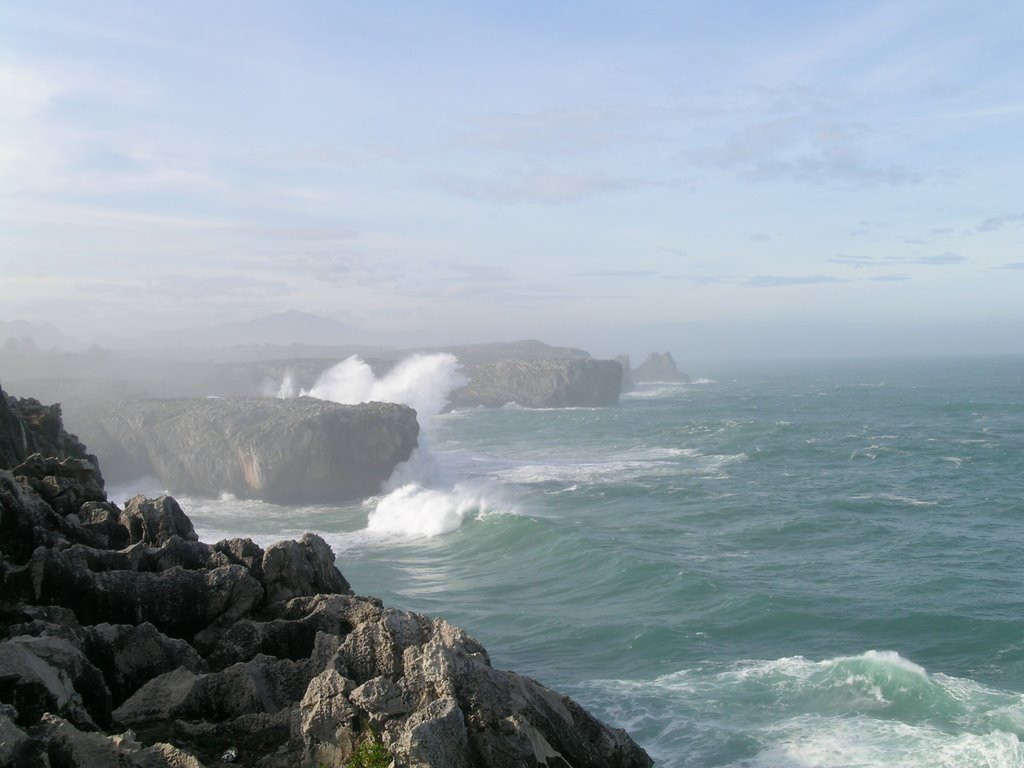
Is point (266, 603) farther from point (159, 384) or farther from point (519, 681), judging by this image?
point (159, 384)

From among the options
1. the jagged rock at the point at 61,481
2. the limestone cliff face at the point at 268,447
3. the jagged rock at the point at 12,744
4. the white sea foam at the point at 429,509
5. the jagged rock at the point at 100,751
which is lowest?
the white sea foam at the point at 429,509

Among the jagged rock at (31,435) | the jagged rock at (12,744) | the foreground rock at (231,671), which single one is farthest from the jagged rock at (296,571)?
the jagged rock at (31,435)

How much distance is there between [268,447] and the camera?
62875mm

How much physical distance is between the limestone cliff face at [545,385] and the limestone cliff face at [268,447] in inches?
2728

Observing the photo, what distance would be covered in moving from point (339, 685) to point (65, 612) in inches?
259

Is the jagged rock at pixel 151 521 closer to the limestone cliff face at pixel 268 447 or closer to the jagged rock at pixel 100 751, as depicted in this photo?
the jagged rock at pixel 100 751

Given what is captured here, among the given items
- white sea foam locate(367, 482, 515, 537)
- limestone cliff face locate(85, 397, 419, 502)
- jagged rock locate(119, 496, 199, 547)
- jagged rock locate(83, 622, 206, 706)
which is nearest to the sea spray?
white sea foam locate(367, 482, 515, 537)

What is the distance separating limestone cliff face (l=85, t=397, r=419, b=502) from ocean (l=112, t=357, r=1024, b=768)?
2.25 metres

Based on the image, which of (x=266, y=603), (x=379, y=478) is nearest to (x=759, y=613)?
(x=266, y=603)

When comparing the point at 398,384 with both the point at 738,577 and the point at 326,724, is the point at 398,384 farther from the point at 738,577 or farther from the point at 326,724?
the point at 326,724

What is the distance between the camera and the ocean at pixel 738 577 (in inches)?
910

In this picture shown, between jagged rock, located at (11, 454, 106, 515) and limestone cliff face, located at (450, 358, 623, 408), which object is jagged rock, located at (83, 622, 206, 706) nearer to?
jagged rock, located at (11, 454, 106, 515)

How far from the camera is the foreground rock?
1136 centimetres

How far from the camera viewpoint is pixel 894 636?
98.9ft
